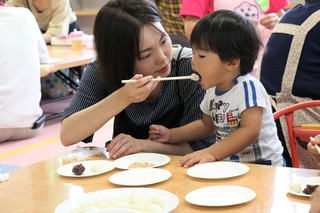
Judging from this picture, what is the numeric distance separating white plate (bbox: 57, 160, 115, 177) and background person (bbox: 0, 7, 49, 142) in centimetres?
273

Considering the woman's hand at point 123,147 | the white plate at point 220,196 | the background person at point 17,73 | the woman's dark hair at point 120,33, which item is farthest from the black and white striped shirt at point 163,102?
the background person at point 17,73

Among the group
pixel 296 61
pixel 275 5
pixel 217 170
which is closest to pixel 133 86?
pixel 217 170

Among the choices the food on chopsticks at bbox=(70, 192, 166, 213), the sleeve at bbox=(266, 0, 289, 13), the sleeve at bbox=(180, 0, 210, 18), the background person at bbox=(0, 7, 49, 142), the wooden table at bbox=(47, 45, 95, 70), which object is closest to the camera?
the food on chopsticks at bbox=(70, 192, 166, 213)

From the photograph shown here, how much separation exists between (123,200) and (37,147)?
120 inches

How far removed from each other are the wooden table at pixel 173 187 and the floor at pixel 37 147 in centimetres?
203

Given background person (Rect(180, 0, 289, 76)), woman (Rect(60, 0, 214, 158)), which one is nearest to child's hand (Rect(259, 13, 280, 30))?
background person (Rect(180, 0, 289, 76))

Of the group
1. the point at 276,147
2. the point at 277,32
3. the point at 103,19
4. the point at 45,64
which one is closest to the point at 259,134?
the point at 276,147

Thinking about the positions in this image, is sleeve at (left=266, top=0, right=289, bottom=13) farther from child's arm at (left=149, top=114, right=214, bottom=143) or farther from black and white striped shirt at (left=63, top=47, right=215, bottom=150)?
child's arm at (left=149, top=114, right=214, bottom=143)

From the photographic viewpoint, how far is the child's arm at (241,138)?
5.57ft

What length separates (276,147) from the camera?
1.83 metres

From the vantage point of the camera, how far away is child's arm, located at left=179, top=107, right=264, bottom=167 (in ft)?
5.57

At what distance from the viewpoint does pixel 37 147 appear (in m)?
4.25

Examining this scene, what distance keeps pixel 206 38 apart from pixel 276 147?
433 mm

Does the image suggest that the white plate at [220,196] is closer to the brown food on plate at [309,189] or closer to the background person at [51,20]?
the brown food on plate at [309,189]
